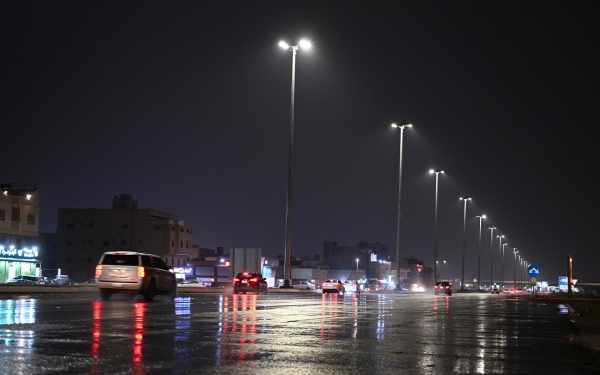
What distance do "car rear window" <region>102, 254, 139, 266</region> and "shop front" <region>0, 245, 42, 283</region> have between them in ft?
179

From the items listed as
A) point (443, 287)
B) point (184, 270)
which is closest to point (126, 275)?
point (443, 287)

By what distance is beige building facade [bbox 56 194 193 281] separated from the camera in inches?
4774

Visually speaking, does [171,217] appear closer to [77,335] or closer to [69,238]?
[69,238]

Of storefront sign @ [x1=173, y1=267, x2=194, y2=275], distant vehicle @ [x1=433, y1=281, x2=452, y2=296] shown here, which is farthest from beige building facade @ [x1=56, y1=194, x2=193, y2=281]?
distant vehicle @ [x1=433, y1=281, x2=452, y2=296]

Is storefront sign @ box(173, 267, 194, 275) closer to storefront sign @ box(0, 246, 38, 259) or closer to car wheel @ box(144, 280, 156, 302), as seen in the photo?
storefront sign @ box(0, 246, 38, 259)

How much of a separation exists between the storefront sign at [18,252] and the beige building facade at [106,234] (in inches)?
1454

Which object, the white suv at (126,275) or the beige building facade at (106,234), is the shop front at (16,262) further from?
the white suv at (126,275)

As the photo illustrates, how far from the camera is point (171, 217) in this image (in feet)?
438

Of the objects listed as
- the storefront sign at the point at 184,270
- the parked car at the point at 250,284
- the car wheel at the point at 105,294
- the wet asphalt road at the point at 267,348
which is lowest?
the storefront sign at the point at 184,270

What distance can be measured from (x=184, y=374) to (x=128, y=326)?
243 inches

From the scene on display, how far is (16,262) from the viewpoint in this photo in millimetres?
80312

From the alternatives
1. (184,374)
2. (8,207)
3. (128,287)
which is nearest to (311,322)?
(184,374)

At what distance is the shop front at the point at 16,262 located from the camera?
3071 inches

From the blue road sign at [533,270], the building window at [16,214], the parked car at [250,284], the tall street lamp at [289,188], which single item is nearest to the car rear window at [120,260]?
the parked car at [250,284]
